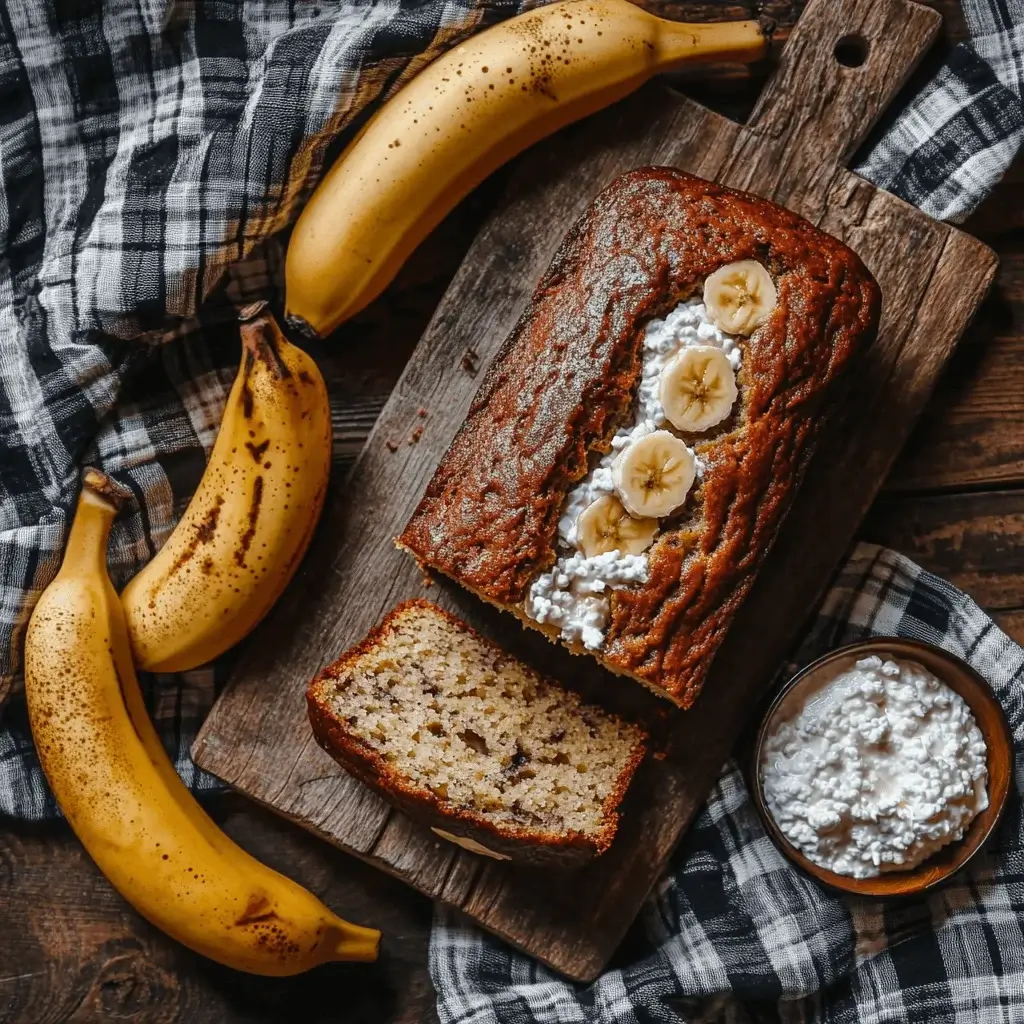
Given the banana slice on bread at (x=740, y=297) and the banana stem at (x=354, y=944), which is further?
the banana stem at (x=354, y=944)

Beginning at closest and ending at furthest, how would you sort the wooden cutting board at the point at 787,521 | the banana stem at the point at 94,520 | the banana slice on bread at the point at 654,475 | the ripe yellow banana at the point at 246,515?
1. the banana slice on bread at the point at 654,475
2. the ripe yellow banana at the point at 246,515
3. the banana stem at the point at 94,520
4. the wooden cutting board at the point at 787,521

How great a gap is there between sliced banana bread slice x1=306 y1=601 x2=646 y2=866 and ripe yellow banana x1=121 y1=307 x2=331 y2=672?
30cm

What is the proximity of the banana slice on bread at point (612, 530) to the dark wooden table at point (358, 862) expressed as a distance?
2.62 feet

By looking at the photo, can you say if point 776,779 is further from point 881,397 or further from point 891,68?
point 891,68

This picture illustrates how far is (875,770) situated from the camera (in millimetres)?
2434

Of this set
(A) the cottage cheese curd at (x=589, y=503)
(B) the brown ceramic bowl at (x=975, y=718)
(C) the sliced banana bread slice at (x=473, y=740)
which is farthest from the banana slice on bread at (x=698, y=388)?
(C) the sliced banana bread slice at (x=473, y=740)

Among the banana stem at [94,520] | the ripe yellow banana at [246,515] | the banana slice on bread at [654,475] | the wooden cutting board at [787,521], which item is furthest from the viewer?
the wooden cutting board at [787,521]

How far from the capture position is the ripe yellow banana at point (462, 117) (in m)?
2.46

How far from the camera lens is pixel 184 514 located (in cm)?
264

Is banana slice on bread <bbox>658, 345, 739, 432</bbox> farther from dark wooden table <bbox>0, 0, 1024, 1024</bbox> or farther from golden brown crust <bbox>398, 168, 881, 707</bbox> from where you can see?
dark wooden table <bbox>0, 0, 1024, 1024</bbox>

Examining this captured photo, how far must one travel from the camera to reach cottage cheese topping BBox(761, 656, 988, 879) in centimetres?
240

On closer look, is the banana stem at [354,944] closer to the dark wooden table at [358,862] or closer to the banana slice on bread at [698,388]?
the dark wooden table at [358,862]

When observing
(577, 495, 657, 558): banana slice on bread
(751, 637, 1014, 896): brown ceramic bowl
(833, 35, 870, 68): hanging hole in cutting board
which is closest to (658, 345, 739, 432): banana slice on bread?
(577, 495, 657, 558): banana slice on bread

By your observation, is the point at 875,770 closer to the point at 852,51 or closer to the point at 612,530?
the point at 612,530
